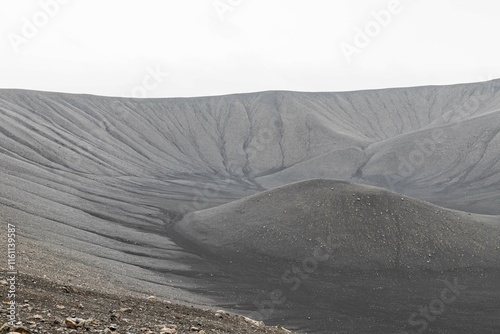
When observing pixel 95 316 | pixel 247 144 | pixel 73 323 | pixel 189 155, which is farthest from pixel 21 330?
pixel 247 144

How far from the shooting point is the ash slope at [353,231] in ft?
138

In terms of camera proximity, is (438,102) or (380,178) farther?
(438,102)

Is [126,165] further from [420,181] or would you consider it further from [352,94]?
[352,94]

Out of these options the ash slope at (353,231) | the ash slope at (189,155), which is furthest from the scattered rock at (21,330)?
the ash slope at (353,231)

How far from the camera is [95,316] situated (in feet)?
37.6

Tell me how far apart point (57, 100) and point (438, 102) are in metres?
153

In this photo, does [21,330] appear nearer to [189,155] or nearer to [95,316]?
[95,316]

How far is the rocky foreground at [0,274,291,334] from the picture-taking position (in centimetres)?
924

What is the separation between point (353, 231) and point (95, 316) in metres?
38.5

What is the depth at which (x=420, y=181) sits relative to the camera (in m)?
104

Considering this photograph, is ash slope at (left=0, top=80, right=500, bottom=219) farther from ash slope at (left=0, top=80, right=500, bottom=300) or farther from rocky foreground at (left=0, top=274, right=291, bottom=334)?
rocky foreground at (left=0, top=274, right=291, bottom=334)

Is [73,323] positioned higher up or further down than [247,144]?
further down

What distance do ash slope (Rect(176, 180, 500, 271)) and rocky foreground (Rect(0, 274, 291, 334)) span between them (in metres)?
27.1

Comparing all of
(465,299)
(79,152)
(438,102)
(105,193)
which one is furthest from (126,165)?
(438,102)
